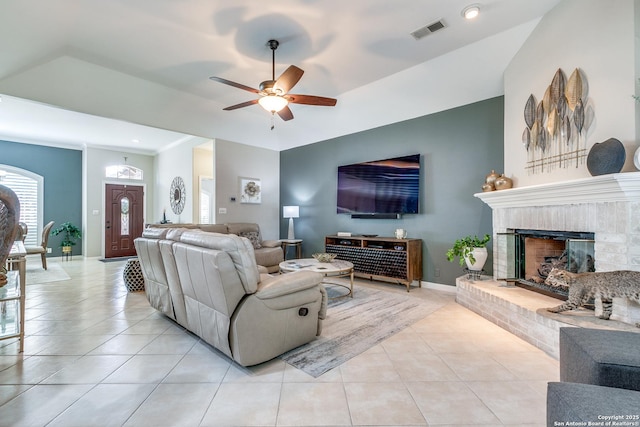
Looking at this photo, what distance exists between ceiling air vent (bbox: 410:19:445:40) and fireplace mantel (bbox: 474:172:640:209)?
1.93 meters

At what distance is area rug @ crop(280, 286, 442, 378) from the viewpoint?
2.24 meters

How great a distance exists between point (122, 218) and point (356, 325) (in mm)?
7730

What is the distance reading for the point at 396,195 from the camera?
479 centimetres

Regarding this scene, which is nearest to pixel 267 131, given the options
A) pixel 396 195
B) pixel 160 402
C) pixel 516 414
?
pixel 396 195

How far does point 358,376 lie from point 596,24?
3.50 meters

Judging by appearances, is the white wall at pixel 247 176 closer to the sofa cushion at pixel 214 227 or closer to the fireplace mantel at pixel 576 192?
the sofa cushion at pixel 214 227

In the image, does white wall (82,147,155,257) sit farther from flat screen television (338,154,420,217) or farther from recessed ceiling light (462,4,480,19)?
recessed ceiling light (462,4,480,19)

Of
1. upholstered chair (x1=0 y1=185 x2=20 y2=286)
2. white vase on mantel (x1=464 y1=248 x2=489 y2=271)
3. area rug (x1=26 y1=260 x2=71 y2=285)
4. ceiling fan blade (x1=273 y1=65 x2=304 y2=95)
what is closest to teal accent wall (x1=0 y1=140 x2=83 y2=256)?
area rug (x1=26 y1=260 x2=71 y2=285)

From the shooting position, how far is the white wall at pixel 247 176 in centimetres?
579

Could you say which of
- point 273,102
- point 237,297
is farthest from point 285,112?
point 237,297

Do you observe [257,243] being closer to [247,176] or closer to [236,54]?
[247,176]

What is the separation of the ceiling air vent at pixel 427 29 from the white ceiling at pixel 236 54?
7cm

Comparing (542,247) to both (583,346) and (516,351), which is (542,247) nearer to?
(516,351)

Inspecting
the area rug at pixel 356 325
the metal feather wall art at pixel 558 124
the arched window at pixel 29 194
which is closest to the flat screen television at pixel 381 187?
the area rug at pixel 356 325
